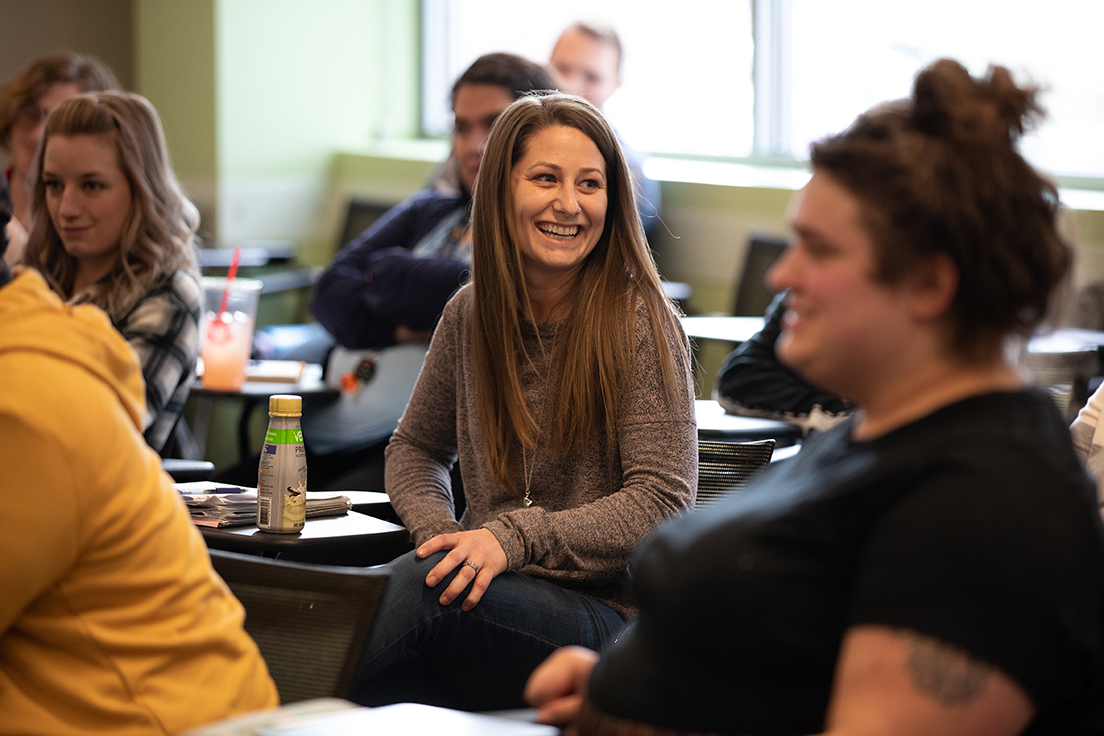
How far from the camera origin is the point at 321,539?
180cm

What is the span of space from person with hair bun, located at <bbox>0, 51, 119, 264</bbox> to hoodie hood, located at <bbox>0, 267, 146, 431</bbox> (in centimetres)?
280

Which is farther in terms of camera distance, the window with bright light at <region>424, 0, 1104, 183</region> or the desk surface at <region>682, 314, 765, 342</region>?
the window with bright light at <region>424, 0, 1104, 183</region>

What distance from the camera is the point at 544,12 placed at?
17.6 feet

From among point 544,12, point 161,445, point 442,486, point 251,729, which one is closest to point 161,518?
point 251,729

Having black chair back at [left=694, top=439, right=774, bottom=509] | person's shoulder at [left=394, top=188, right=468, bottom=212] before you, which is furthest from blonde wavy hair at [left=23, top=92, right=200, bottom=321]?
black chair back at [left=694, top=439, right=774, bottom=509]

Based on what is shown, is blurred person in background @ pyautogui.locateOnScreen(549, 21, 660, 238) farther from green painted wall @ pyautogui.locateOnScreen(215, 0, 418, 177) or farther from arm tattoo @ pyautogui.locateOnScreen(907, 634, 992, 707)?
arm tattoo @ pyautogui.locateOnScreen(907, 634, 992, 707)

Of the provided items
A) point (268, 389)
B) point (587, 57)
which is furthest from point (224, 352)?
point (587, 57)

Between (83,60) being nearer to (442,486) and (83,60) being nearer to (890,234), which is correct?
(442,486)

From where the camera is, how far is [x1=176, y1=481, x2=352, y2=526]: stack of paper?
1.88 meters

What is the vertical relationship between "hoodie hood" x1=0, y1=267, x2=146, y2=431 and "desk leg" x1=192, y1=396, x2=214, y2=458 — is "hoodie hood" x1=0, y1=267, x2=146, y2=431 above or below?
above

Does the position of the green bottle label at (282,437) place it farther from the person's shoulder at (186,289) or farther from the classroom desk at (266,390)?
the classroom desk at (266,390)

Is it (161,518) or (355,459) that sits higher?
(161,518)

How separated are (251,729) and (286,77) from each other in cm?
483

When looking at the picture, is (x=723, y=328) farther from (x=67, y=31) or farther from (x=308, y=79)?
(x=67, y=31)
